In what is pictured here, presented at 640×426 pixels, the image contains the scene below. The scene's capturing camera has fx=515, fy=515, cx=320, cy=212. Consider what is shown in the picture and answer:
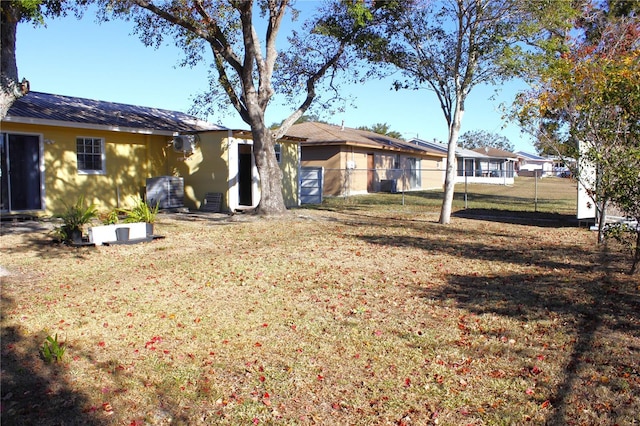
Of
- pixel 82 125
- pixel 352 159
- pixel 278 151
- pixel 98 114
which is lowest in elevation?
pixel 278 151

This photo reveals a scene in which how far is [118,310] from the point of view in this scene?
5914 mm

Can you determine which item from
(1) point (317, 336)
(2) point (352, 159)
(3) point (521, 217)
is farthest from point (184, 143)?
(1) point (317, 336)

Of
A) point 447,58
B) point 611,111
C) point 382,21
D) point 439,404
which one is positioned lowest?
point 439,404

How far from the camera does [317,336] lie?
517cm

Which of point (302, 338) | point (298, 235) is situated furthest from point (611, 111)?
point (302, 338)

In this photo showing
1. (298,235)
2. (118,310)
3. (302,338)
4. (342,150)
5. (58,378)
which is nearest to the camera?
(58,378)

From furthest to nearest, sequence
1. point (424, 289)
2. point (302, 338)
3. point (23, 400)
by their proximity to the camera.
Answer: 1. point (424, 289)
2. point (302, 338)
3. point (23, 400)

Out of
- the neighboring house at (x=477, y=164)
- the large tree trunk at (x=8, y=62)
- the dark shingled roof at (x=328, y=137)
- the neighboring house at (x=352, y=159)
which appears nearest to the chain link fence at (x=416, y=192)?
the neighboring house at (x=352, y=159)

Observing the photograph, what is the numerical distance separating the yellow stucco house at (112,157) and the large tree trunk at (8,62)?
5.88m

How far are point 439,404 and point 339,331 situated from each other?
1.70 m

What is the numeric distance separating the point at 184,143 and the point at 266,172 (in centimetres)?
334

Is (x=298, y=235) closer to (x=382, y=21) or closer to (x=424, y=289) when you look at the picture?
(x=424, y=289)

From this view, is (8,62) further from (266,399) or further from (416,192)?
(416,192)

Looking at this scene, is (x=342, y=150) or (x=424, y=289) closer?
(x=424, y=289)
